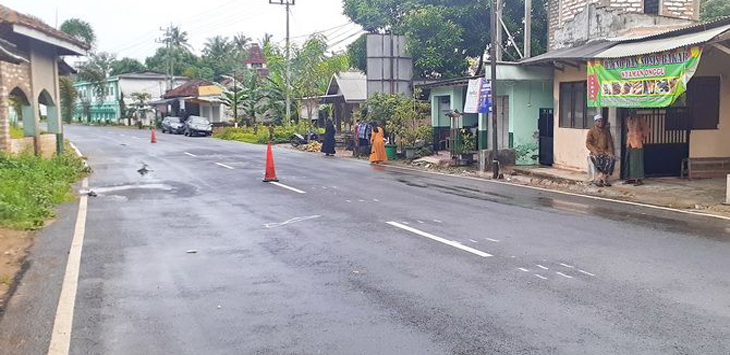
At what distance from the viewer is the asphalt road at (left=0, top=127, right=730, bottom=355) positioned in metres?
5.18

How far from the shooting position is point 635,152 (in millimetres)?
15453

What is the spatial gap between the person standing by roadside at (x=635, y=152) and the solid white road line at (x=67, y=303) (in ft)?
38.8

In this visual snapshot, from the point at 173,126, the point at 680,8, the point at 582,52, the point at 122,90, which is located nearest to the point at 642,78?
the point at 582,52

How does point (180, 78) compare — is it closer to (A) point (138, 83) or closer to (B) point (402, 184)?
(A) point (138, 83)

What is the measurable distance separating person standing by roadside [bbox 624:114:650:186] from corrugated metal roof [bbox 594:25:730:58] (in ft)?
5.54

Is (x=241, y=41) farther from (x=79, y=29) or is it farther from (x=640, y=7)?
(x=640, y=7)

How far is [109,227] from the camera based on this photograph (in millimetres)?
10469

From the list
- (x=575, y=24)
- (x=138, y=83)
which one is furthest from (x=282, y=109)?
(x=138, y=83)

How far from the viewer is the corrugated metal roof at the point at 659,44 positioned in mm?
11964

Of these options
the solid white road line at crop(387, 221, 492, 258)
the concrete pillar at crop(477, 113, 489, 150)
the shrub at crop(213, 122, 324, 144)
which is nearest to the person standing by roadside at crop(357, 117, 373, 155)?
the concrete pillar at crop(477, 113, 489, 150)

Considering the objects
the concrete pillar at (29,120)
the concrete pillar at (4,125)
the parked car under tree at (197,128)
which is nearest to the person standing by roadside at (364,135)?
the concrete pillar at (29,120)

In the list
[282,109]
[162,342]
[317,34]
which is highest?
[317,34]

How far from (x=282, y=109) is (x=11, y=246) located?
3991cm

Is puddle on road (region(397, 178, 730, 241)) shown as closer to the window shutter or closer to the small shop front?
the small shop front
